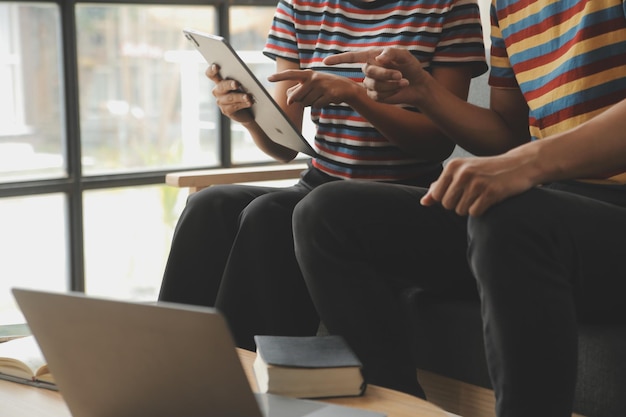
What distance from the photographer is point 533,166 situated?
3.67 ft

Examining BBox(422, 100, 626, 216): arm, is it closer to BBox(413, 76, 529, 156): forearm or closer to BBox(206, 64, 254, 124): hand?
BBox(413, 76, 529, 156): forearm

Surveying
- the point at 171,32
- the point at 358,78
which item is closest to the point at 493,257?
the point at 358,78

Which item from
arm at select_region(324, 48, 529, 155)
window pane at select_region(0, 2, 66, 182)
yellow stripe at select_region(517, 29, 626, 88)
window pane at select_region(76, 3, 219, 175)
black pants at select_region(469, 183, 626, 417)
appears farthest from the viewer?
window pane at select_region(76, 3, 219, 175)

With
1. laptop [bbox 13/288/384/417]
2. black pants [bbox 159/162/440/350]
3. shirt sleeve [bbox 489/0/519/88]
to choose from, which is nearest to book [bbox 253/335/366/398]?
laptop [bbox 13/288/384/417]

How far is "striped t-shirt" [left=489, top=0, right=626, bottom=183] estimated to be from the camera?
129cm

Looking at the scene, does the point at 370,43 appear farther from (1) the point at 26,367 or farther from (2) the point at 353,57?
(1) the point at 26,367

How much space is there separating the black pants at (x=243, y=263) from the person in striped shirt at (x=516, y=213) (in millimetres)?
143

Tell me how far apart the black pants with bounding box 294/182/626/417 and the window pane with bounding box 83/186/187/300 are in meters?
1.42

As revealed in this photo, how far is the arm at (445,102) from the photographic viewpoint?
1391 mm

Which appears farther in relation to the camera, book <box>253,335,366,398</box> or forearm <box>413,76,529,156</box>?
forearm <box>413,76,529,156</box>

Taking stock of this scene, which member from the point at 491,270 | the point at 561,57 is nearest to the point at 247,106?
the point at 561,57

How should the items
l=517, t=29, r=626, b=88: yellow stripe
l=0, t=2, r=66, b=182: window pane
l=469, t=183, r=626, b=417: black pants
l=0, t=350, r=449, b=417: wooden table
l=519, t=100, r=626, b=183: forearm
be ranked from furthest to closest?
l=0, t=2, r=66, b=182: window pane
l=517, t=29, r=626, b=88: yellow stripe
l=519, t=100, r=626, b=183: forearm
l=469, t=183, r=626, b=417: black pants
l=0, t=350, r=449, b=417: wooden table

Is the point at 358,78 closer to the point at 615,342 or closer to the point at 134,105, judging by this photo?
the point at 615,342

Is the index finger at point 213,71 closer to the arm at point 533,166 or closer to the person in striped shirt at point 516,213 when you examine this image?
the person in striped shirt at point 516,213
